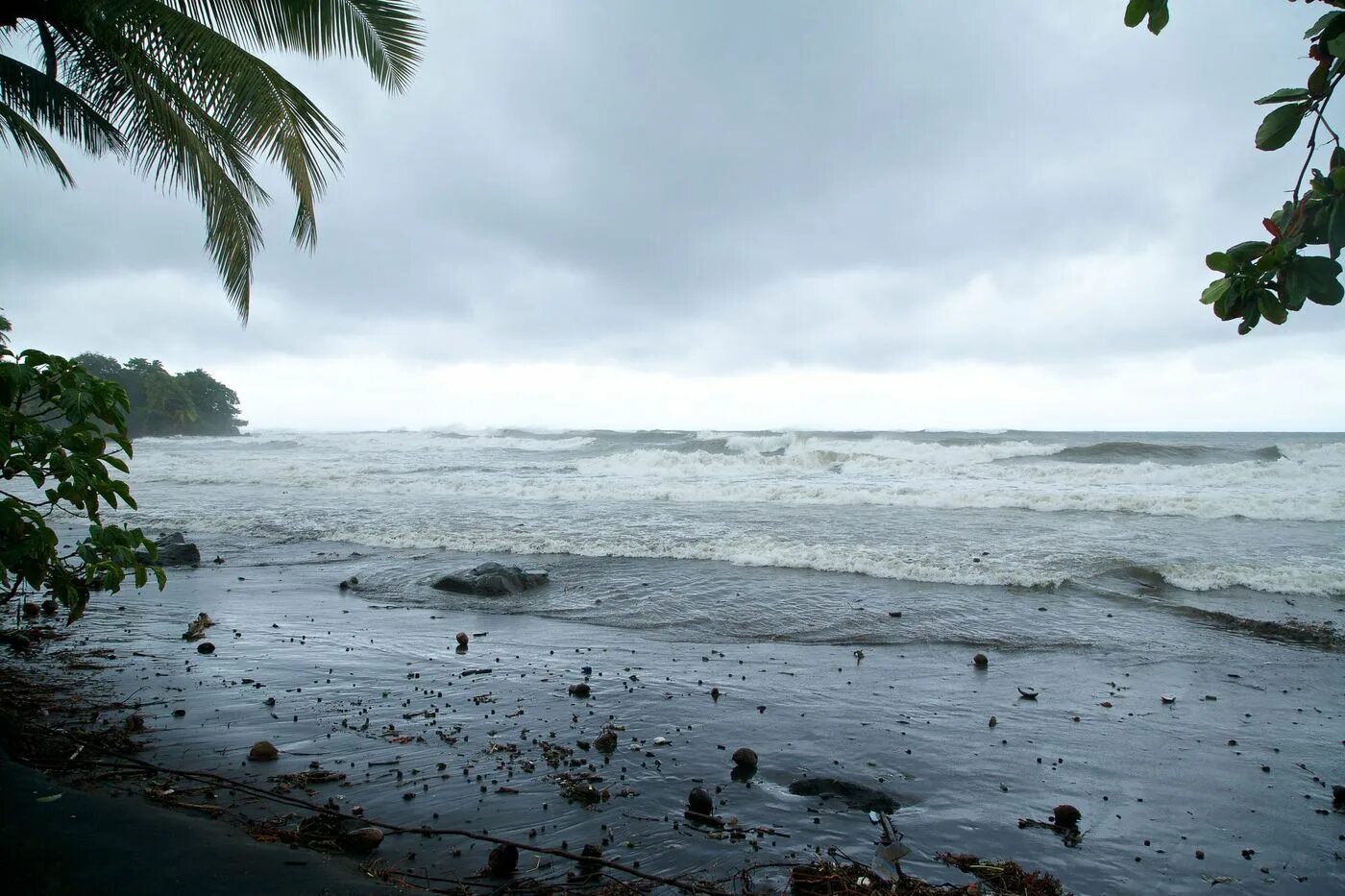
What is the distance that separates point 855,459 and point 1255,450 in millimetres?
23217

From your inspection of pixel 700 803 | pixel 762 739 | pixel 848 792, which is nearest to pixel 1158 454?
pixel 762 739

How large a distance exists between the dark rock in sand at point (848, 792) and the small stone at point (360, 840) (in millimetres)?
2144

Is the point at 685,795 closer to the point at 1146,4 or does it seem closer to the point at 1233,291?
the point at 1233,291

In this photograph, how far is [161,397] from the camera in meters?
54.0

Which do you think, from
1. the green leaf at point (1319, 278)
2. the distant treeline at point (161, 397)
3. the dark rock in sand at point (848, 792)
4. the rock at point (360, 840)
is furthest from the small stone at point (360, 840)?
the distant treeline at point (161, 397)

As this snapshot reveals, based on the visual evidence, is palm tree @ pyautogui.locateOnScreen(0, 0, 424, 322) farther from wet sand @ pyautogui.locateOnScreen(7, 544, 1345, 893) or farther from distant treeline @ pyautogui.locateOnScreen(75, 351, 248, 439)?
distant treeline @ pyautogui.locateOnScreen(75, 351, 248, 439)

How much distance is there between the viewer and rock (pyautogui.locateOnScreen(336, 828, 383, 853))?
2.85 meters

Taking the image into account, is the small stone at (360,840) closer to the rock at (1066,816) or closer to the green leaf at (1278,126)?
the rock at (1066,816)

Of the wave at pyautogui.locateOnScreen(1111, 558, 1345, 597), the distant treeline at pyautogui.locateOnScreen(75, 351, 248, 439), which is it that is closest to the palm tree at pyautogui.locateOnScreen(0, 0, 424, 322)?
the wave at pyautogui.locateOnScreen(1111, 558, 1345, 597)

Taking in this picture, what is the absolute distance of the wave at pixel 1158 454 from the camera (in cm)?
3023

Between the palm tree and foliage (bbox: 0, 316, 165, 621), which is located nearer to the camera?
foliage (bbox: 0, 316, 165, 621)

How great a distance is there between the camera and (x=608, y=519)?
14.9 metres

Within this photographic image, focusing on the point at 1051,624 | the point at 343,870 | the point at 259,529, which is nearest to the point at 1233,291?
the point at 343,870

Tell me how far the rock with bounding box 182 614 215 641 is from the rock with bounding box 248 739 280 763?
3.25 meters
